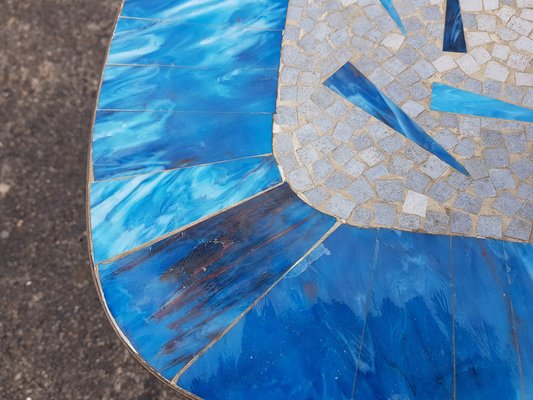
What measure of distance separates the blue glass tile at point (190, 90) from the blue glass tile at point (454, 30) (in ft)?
5.82

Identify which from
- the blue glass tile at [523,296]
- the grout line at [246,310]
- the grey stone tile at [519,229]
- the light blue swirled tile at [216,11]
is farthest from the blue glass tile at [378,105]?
the grout line at [246,310]

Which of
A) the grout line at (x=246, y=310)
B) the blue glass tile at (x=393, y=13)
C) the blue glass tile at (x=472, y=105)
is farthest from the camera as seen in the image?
the blue glass tile at (x=393, y=13)

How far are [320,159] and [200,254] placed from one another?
4.74 ft

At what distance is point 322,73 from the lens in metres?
5.05

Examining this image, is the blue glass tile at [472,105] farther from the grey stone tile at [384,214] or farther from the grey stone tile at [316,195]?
the grey stone tile at [316,195]

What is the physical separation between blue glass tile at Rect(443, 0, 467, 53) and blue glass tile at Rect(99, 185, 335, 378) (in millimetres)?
2225

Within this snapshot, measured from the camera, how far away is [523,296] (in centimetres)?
405

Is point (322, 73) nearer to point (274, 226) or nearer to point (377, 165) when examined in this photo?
point (377, 165)

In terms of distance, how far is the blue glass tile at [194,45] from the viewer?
5.17 metres

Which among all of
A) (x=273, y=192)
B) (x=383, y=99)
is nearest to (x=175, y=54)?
(x=273, y=192)

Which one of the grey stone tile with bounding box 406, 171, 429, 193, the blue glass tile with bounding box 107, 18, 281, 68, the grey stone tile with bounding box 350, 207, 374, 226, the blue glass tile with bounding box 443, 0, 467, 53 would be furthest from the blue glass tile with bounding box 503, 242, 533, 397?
the blue glass tile with bounding box 107, 18, 281, 68

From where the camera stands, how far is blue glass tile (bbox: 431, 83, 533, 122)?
4.62 metres

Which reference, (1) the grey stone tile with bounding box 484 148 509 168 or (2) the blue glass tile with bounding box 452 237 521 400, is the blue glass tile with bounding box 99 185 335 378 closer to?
(2) the blue glass tile with bounding box 452 237 521 400

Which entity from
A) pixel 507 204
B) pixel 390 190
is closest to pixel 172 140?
pixel 390 190
